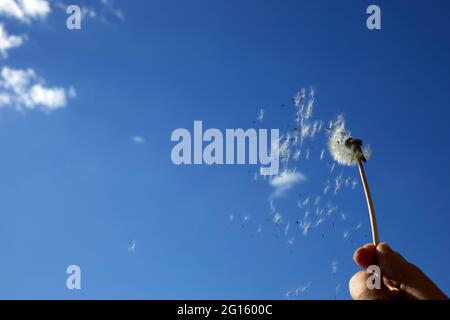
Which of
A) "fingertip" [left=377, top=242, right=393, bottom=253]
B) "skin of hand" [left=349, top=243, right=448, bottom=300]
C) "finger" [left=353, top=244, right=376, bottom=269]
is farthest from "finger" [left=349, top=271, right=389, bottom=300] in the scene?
"fingertip" [left=377, top=242, right=393, bottom=253]

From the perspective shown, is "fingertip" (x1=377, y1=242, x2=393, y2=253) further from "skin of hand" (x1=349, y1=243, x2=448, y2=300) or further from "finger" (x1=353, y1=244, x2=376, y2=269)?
"finger" (x1=353, y1=244, x2=376, y2=269)

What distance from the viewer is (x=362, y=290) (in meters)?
5.87

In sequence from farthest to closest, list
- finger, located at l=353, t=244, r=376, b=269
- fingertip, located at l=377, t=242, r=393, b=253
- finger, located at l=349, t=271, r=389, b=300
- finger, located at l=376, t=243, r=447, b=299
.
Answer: finger, located at l=353, t=244, r=376, b=269
fingertip, located at l=377, t=242, r=393, b=253
finger, located at l=349, t=271, r=389, b=300
finger, located at l=376, t=243, r=447, b=299

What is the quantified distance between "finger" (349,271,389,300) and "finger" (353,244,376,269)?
0.15 meters

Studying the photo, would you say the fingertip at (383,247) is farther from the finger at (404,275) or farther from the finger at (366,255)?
the finger at (366,255)

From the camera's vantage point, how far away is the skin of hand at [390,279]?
18.5 ft

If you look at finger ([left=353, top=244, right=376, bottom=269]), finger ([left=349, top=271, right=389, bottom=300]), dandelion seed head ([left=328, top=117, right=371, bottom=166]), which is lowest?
finger ([left=349, top=271, right=389, bottom=300])

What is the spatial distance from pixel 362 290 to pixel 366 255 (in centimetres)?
50

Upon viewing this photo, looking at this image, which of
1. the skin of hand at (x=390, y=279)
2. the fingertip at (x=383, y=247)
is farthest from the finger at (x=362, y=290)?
the fingertip at (x=383, y=247)

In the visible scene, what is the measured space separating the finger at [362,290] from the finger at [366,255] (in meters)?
0.15

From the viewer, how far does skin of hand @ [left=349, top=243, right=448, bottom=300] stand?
18.5ft
